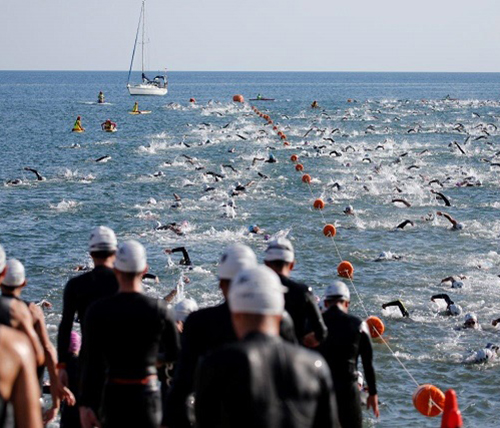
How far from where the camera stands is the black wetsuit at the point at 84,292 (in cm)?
692

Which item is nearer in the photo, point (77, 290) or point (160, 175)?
point (77, 290)

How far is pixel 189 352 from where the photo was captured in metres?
5.21

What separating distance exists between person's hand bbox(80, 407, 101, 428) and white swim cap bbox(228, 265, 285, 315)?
2618 millimetres

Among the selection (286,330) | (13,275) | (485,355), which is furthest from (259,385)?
(485,355)

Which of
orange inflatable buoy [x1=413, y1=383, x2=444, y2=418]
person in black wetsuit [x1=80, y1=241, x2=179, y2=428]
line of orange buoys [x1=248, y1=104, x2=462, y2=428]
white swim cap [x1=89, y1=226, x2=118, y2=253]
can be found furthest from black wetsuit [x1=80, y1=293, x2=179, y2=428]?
orange inflatable buoy [x1=413, y1=383, x2=444, y2=418]

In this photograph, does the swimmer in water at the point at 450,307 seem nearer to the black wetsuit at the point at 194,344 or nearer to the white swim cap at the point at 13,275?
the white swim cap at the point at 13,275

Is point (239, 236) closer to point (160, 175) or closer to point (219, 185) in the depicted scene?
point (219, 185)

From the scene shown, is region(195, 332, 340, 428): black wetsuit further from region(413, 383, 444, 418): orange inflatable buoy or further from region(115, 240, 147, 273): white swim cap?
region(413, 383, 444, 418): orange inflatable buoy

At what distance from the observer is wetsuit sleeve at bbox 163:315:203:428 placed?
5.13 m

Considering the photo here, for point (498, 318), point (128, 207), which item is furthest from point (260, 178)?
point (498, 318)

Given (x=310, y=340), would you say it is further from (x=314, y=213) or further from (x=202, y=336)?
(x=314, y=213)

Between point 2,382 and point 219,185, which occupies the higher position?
point 2,382

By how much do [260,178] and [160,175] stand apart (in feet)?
17.5

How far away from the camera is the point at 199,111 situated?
10488 centimetres
